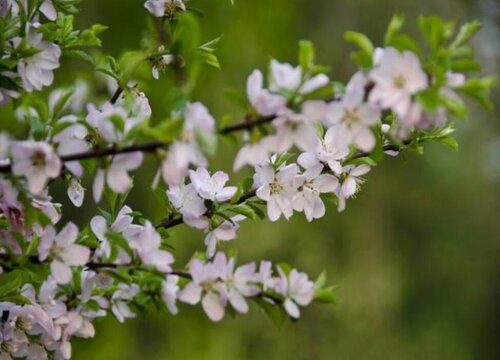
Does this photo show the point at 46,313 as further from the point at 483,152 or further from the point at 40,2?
the point at 483,152

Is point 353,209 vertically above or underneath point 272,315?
underneath

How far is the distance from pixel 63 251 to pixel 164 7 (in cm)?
35

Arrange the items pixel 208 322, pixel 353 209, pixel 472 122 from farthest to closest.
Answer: pixel 472 122
pixel 353 209
pixel 208 322

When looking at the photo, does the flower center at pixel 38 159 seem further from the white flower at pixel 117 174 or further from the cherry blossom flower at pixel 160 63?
the cherry blossom flower at pixel 160 63

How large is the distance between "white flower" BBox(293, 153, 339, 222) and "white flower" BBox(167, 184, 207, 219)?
4.3 inches

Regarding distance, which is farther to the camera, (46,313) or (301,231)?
(301,231)

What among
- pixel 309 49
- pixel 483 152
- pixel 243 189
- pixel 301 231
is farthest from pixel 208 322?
pixel 309 49

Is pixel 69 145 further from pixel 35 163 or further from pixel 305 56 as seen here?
pixel 305 56

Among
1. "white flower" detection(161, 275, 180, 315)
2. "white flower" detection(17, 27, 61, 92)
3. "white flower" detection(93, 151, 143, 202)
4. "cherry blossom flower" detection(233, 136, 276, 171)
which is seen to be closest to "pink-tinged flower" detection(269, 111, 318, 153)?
"cherry blossom flower" detection(233, 136, 276, 171)

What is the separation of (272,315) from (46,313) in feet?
0.88

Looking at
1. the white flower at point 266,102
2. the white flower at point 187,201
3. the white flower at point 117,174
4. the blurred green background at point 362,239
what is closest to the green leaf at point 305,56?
the white flower at point 266,102

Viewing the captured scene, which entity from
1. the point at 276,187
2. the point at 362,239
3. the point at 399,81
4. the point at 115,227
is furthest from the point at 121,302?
the point at 362,239

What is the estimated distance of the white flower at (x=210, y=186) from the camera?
3.26ft

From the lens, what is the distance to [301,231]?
4.03 meters
